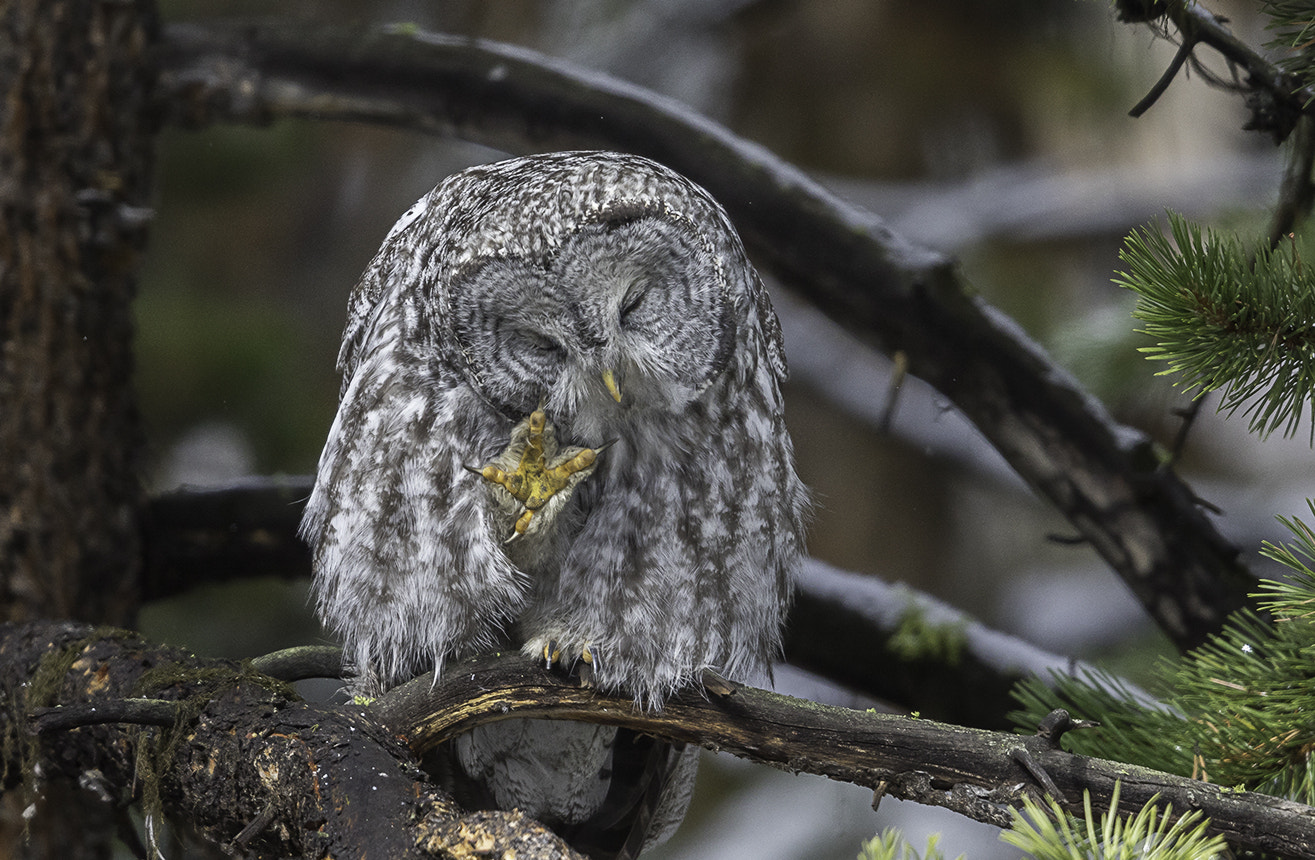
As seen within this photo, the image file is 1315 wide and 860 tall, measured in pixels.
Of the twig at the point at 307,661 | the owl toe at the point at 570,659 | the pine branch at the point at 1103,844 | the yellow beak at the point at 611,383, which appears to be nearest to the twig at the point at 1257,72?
the yellow beak at the point at 611,383

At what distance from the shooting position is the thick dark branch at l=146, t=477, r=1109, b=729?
2039 mm

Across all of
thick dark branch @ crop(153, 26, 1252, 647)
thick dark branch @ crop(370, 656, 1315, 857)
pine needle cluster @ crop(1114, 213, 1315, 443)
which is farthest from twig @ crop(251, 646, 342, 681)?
pine needle cluster @ crop(1114, 213, 1315, 443)

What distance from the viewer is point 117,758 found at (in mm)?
1440

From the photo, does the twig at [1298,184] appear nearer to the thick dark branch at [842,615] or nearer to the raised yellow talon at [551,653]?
the thick dark branch at [842,615]

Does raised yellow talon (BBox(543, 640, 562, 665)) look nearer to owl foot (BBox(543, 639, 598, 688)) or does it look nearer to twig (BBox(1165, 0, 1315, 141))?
owl foot (BBox(543, 639, 598, 688))

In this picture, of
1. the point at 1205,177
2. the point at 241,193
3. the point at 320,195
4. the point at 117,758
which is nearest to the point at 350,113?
the point at 117,758

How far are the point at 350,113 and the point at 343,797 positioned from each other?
59.6 inches

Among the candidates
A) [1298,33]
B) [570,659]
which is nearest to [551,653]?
[570,659]

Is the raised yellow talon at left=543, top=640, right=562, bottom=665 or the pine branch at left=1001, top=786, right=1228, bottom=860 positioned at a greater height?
the pine branch at left=1001, top=786, right=1228, bottom=860

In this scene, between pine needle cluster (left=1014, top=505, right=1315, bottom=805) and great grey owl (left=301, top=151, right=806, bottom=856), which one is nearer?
pine needle cluster (left=1014, top=505, right=1315, bottom=805)

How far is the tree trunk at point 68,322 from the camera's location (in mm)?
1949

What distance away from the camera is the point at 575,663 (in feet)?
4.31

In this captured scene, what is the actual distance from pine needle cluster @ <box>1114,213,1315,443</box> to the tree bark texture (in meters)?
1.81

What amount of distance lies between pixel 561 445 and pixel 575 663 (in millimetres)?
265
